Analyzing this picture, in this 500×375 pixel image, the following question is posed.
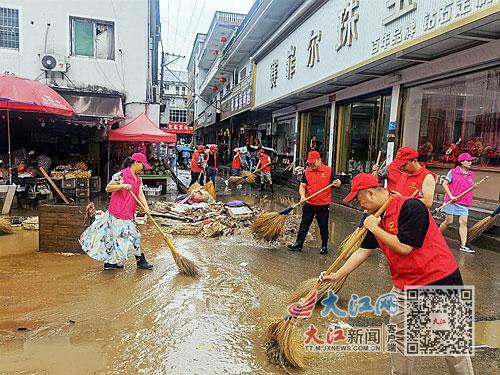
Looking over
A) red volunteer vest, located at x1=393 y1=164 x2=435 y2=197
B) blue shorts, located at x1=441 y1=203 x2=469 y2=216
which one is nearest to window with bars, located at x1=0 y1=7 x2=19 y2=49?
red volunteer vest, located at x1=393 y1=164 x2=435 y2=197

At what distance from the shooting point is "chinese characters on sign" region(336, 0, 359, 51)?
9320 millimetres

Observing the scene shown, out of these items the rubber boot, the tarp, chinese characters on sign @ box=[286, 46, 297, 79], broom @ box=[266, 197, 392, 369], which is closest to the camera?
broom @ box=[266, 197, 392, 369]

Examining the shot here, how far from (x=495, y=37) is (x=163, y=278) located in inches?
267

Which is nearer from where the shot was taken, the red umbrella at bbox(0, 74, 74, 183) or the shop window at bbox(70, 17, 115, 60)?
the red umbrella at bbox(0, 74, 74, 183)

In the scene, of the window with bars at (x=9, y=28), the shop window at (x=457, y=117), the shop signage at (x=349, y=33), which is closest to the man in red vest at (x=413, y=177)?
the shop signage at (x=349, y=33)

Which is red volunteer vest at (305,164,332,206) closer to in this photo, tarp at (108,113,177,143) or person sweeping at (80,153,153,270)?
person sweeping at (80,153,153,270)

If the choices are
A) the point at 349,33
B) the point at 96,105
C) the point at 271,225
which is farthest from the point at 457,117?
the point at 96,105

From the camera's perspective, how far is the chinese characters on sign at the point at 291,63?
13.9m

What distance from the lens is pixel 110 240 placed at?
16.2 feet

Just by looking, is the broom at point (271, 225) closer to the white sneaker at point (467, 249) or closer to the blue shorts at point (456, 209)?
the blue shorts at point (456, 209)

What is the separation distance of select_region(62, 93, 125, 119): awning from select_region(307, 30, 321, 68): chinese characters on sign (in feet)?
20.9

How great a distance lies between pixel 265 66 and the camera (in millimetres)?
17734

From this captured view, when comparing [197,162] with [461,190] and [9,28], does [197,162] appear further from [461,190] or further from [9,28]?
[461,190]

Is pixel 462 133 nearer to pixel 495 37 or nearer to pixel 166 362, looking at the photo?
pixel 495 37
